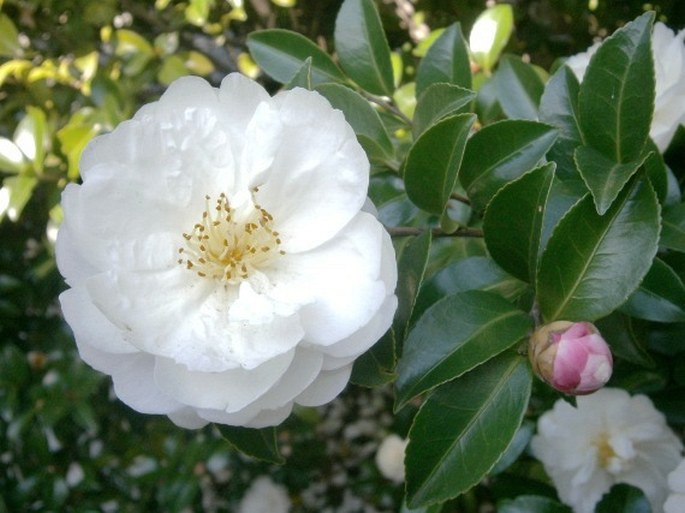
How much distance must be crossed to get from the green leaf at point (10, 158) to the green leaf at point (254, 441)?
0.81 m

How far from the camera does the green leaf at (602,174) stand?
582mm

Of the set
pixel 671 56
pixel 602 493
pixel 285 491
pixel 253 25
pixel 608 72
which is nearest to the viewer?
pixel 608 72

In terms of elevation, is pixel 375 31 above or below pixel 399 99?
above

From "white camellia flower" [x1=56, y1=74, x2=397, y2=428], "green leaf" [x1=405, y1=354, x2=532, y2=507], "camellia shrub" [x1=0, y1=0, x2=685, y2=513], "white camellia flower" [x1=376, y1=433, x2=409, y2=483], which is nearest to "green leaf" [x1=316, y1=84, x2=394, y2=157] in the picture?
"camellia shrub" [x1=0, y1=0, x2=685, y2=513]

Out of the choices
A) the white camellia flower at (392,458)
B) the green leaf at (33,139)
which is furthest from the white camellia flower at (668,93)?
the white camellia flower at (392,458)

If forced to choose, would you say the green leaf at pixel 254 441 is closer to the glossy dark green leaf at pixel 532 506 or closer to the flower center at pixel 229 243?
the flower center at pixel 229 243

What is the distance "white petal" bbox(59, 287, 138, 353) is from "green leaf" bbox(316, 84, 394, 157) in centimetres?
27

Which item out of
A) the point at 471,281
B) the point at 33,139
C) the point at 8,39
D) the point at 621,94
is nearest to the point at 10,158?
the point at 33,139

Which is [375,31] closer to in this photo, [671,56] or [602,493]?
[671,56]

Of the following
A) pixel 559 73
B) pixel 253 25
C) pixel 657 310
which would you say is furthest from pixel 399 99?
pixel 253 25

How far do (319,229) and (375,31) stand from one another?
1.29ft

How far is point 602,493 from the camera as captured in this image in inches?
39.0

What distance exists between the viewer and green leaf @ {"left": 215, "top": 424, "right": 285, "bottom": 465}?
620 millimetres

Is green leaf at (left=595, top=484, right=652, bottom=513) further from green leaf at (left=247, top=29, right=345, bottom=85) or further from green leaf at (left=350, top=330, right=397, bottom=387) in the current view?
green leaf at (left=247, top=29, right=345, bottom=85)
